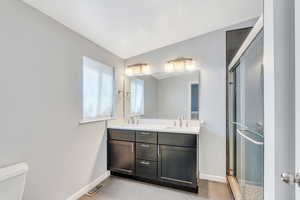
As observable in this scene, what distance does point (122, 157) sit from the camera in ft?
8.21

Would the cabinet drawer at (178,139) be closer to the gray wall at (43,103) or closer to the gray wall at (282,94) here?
the gray wall at (43,103)

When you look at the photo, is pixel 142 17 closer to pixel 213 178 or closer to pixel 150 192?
pixel 150 192

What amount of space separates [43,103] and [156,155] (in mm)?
1560

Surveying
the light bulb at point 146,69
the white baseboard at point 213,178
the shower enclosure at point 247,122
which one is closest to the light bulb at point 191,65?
the shower enclosure at point 247,122

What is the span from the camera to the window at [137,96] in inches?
118

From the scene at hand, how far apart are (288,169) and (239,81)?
1466mm

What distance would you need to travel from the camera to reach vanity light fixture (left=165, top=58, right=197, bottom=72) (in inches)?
103

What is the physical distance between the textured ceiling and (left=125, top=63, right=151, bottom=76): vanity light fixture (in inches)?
14.3

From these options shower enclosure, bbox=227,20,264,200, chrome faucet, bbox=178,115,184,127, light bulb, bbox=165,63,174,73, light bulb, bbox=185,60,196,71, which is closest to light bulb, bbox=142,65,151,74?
light bulb, bbox=165,63,174,73

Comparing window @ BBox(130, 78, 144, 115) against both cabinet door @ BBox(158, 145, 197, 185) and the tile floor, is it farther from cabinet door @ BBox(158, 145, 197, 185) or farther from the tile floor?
the tile floor

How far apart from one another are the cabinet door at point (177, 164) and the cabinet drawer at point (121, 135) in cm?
50

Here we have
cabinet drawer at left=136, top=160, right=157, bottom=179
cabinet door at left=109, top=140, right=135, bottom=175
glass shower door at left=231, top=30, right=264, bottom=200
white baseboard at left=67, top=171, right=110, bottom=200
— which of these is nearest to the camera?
glass shower door at left=231, top=30, right=264, bottom=200

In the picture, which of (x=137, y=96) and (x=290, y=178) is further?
(x=137, y=96)

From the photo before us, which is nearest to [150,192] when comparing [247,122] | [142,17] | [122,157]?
[122,157]
